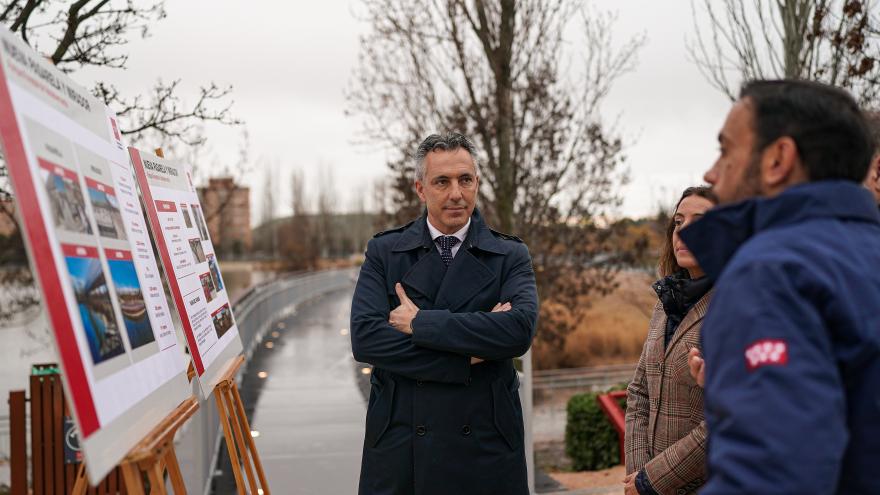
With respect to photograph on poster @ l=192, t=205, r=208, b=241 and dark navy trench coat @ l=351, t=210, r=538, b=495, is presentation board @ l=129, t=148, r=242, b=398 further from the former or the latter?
dark navy trench coat @ l=351, t=210, r=538, b=495

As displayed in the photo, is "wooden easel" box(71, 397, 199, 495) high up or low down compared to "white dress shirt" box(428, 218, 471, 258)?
down

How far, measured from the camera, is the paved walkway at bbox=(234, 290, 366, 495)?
22.8ft

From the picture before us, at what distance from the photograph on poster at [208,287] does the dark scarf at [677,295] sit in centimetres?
243

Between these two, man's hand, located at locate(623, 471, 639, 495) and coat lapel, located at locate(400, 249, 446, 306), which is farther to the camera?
coat lapel, located at locate(400, 249, 446, 306)

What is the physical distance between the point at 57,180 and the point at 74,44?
5.38 metres

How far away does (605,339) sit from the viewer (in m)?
23.8

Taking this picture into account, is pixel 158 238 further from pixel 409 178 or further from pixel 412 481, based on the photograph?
pixel 409 178

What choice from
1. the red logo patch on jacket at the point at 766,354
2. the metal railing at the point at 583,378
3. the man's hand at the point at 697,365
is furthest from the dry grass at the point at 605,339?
the red logo patch on jacket at the point at 766,354

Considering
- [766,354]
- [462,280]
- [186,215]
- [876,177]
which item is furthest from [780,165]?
[186,215]

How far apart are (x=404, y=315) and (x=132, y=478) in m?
1.36

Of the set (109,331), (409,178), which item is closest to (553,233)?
(409,178)

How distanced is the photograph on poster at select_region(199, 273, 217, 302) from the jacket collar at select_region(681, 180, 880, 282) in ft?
10.2

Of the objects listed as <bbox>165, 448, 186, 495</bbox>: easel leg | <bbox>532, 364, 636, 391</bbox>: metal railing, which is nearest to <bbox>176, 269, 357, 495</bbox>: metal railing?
<bbox>165, 448, 186, 495</bbox>: easel leg

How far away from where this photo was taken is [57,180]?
7.63 ft
